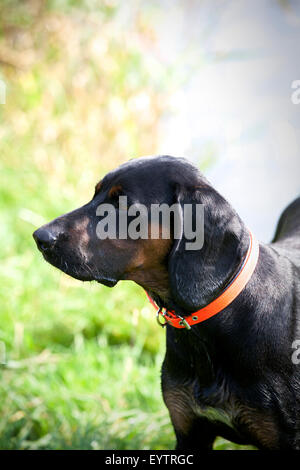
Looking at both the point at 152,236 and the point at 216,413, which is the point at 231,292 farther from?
the point at 216,413

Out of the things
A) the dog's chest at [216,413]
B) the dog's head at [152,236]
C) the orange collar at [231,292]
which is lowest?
the dog's chest at [216,413]

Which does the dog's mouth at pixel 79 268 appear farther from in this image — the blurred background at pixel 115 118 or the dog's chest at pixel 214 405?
the blurred background at pixel 115 118

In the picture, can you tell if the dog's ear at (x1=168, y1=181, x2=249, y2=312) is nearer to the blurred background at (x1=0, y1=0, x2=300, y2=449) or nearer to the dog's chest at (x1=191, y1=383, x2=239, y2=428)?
the dog's chest at (x1=191, y1=383, x2=239, y2=428)

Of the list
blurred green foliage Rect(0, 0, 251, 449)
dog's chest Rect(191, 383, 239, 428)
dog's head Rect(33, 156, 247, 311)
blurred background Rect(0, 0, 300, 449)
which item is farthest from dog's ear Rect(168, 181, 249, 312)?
blurred background Rect(0, 0, 300, 449)

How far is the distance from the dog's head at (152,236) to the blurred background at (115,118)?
213 centimetres

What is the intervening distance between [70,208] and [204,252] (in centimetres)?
351

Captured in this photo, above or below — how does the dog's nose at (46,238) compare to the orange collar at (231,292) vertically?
above

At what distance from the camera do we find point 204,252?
2.33m

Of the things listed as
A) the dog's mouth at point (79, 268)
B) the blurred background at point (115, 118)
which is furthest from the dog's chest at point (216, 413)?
the blurred background at point (115, 118)

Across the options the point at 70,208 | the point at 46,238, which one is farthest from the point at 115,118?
the point at 46,238

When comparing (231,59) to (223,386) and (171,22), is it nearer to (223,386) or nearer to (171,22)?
(171,22)

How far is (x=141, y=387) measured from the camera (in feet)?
13.3

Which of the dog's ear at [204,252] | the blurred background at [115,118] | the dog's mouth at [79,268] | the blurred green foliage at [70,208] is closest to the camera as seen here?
the dog's ear at [204,252]

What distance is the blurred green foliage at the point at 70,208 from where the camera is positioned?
3.75 meters
